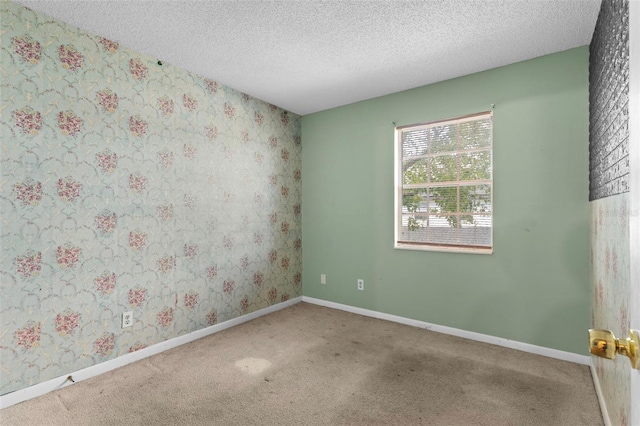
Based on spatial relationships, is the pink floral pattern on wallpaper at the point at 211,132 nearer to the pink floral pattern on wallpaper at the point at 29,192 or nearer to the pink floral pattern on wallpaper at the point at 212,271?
the pink floral pattern on wallpaper at the point at 212,271

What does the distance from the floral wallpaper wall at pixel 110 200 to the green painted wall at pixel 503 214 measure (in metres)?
1.22

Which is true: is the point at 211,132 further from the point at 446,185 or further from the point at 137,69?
the point at 446,185

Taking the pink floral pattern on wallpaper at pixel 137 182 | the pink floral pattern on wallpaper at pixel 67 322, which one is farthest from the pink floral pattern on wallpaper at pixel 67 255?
the pink floral pattern on wallpaper at pixel 137 182

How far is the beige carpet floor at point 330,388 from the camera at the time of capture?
1.88 meters

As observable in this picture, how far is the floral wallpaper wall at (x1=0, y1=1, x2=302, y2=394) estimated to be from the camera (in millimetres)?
2035

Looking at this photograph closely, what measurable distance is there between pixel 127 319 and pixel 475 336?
3001 mm

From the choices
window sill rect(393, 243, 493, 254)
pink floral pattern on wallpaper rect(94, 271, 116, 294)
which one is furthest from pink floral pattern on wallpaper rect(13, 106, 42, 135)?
window sill rect(393, 243, 493, 254)

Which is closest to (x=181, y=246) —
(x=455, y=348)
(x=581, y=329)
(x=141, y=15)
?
(x=141, y=15)

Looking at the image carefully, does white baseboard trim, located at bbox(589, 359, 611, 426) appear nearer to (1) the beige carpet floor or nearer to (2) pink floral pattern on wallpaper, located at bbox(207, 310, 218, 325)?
(1) the beige carpet floor

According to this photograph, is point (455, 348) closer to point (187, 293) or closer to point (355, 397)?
point (355, 397)

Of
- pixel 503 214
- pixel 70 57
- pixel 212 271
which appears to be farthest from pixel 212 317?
pixel 503 214

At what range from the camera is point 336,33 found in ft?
7.70

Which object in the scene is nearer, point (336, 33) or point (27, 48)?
point (27, 48)

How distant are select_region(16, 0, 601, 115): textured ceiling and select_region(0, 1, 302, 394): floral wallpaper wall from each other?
289 millimetres
